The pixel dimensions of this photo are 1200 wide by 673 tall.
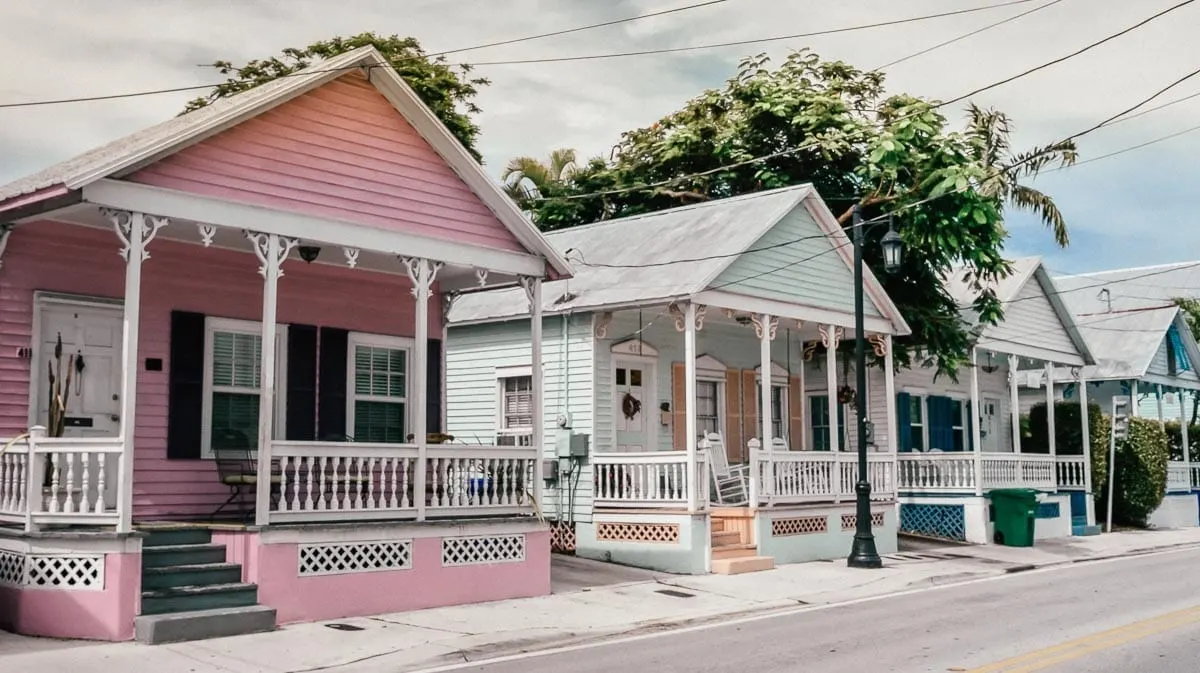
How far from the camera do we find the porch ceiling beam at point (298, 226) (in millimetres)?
12172

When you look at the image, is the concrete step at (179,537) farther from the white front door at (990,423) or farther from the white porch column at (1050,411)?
the white front door at (990,423)

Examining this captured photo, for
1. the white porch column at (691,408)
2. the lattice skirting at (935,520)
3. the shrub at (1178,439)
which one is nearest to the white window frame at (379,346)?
the white porch column at (691,408)

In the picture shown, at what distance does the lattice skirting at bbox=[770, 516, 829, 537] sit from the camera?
1947cm

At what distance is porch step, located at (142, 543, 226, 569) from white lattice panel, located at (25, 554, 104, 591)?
2.80 ft

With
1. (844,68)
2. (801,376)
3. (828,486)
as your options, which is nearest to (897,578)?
(828,486)

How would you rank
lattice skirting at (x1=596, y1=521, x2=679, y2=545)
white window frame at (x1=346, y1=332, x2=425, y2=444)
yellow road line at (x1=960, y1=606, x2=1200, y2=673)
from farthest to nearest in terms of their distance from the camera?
1. lattice skirting at (x1=596, y1=521, x2=679, y2=545)
2. white window frame at (x1=346, y1=332, x2=425, y2=444)
3. yellow road line at (x1=960, y1=606, x2=1200, y2=673)

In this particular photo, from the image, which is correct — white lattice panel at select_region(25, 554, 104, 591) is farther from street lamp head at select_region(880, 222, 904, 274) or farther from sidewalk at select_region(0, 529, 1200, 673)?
street lamp head at select_region(880, 222, 904, 274)

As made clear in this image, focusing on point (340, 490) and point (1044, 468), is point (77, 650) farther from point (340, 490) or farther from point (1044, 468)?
point (1044, 468)

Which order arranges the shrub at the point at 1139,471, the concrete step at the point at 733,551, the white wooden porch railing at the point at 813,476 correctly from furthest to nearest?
1. the shrub at the point at 1139,471
2. the white wooden porch railing at the point at 813,476
3. the concrete step at the point at 733,551

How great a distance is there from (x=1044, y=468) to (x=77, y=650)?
21592 millimetres

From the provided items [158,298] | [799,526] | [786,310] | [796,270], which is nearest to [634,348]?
[786,310]

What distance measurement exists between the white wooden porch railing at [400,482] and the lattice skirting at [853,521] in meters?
7.33

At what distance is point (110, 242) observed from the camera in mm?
14305

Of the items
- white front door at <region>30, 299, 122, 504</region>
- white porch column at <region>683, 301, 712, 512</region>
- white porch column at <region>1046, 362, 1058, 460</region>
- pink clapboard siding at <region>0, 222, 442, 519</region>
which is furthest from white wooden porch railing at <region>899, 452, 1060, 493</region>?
white front door at <region>30, 299, 122, 504</region>
